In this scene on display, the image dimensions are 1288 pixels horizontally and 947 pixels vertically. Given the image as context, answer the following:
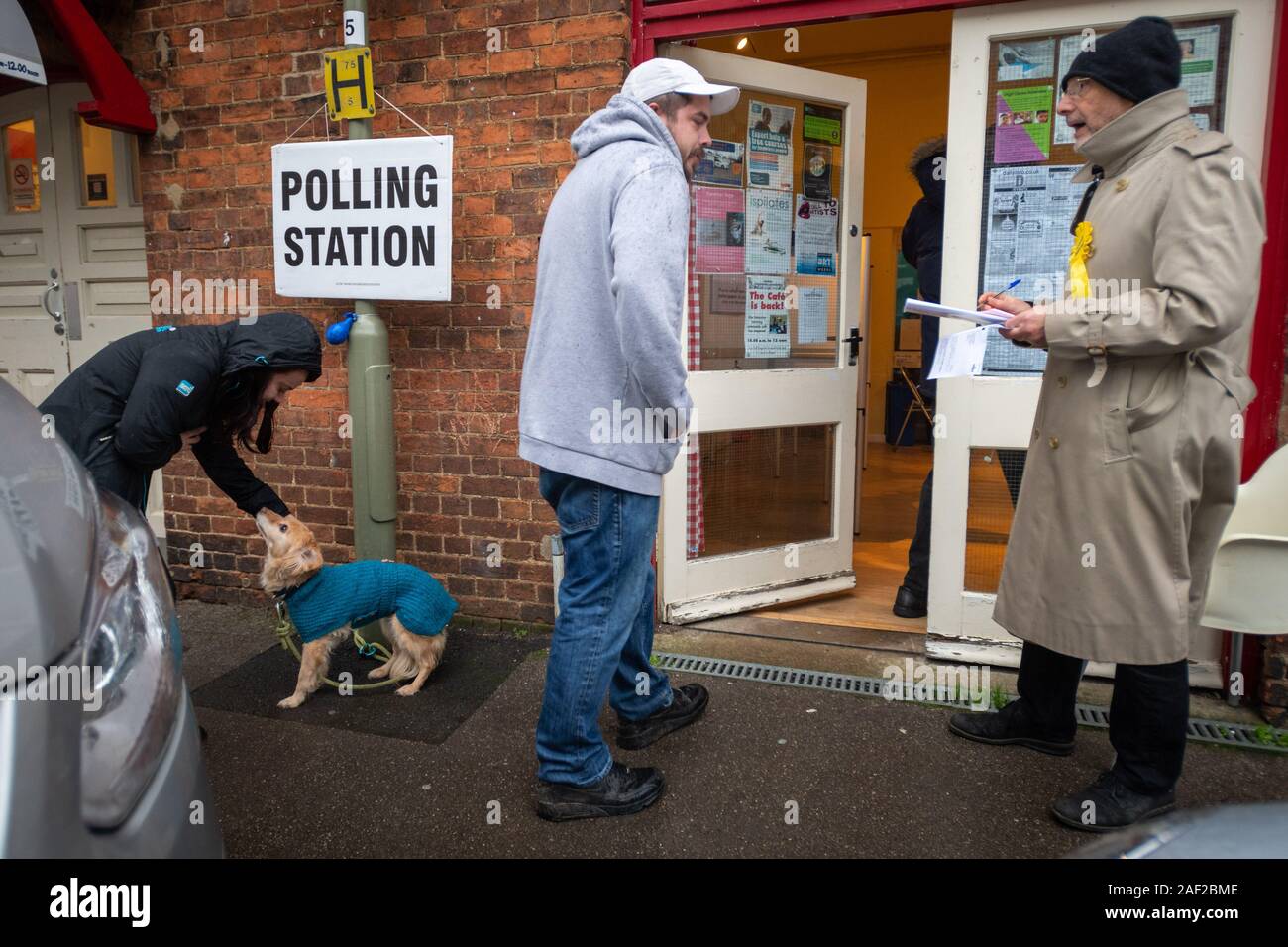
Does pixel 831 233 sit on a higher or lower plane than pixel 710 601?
higher

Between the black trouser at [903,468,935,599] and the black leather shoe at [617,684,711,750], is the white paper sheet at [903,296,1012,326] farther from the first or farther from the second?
the black trouser at [903,468,935,599]

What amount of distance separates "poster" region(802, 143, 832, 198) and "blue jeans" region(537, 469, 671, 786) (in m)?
2.49

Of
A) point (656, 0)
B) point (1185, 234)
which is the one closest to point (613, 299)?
point (1185, 234)

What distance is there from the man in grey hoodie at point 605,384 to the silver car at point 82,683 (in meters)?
1.15

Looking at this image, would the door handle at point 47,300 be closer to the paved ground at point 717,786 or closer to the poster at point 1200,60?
the paved ground at point 717,786

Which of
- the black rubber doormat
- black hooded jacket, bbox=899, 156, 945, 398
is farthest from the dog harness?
black hooded jacket, bbox=899, 156, 945, 398

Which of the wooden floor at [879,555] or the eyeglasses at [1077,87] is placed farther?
the wooden floor at [879,555]

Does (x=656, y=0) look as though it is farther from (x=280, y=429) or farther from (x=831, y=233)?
(x=280, y=429)

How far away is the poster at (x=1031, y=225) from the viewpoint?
3.66 meters

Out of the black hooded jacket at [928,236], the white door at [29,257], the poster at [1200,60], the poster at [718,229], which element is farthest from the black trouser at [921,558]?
the white door at [29,257]

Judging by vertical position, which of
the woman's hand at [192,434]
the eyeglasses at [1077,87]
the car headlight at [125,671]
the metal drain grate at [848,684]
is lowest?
the metal drain grate at [848,684]

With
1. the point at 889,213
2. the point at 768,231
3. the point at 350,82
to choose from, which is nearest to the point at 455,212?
the point at 350,82

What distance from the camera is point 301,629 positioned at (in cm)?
345

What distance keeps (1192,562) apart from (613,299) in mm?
1841
